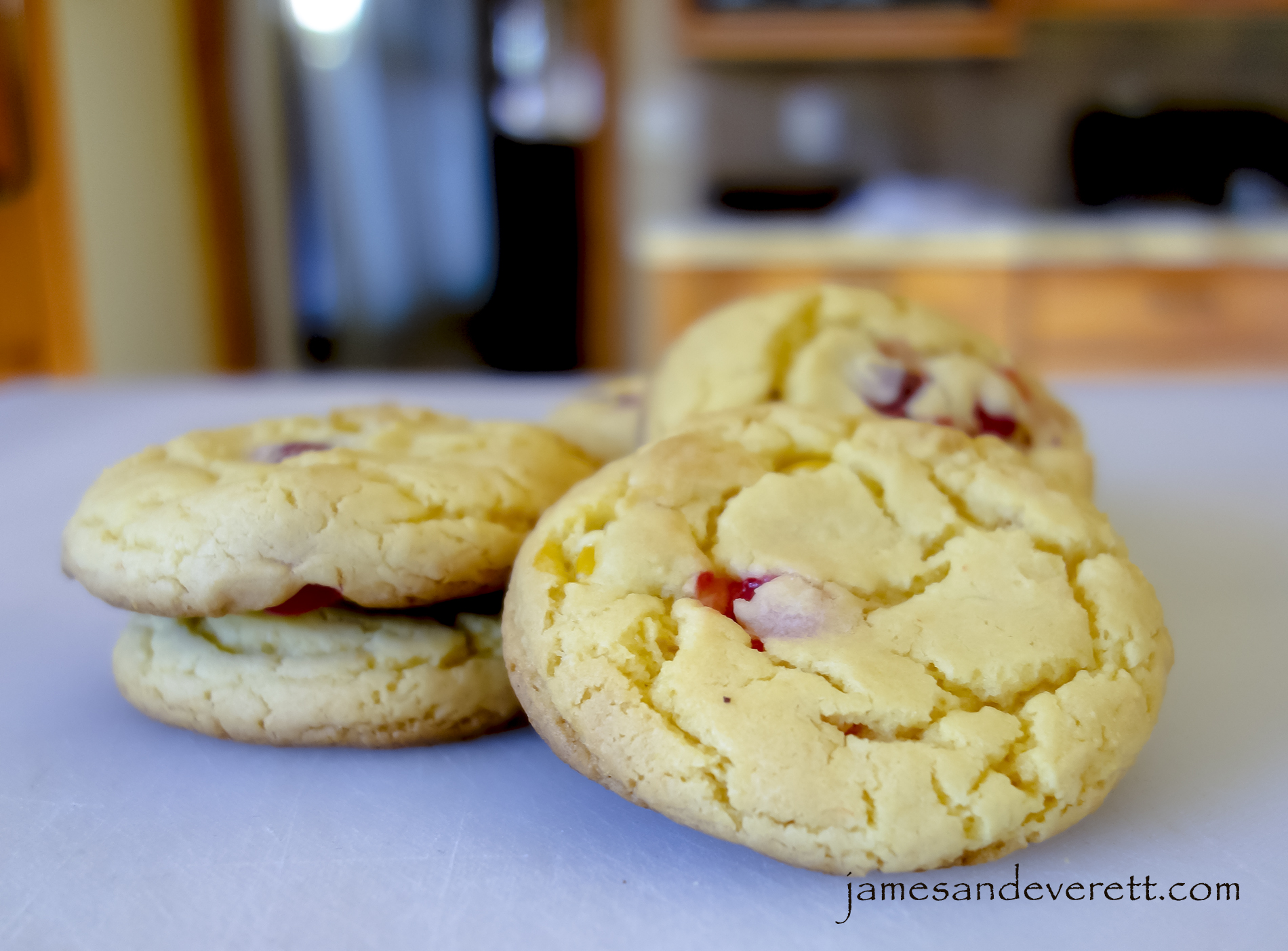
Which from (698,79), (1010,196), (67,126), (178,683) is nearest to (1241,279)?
(1010,196)

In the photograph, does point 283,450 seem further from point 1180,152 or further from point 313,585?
point 1180,152

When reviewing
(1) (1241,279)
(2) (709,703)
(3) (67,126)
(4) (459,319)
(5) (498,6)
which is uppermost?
(5) (498,6)

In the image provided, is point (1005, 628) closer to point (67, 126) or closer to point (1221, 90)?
point (67, 126)

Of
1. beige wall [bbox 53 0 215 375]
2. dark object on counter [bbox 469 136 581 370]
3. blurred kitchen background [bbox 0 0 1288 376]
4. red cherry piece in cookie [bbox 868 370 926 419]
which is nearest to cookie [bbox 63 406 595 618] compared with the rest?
red cherry piece in cookie [bbox 868 370 926 419]

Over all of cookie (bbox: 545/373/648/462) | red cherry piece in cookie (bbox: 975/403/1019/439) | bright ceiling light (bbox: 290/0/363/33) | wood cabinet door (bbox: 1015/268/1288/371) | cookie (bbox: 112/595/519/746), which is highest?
bright ceiling light (bbox: 290/0/363/33)

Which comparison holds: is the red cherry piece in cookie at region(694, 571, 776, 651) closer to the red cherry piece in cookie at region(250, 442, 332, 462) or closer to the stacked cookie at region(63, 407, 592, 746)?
the stacked cookie at region(63, 407, 592, 746)

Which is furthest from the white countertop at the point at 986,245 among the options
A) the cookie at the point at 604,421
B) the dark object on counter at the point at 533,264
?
the cookie at the point at 604,421
